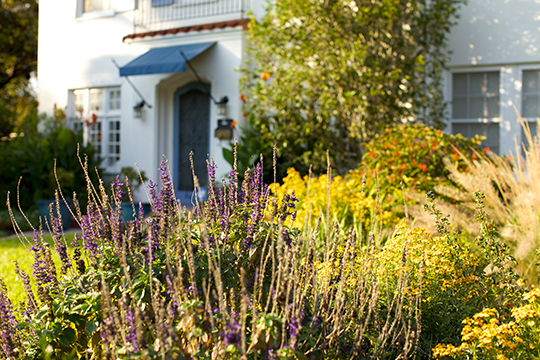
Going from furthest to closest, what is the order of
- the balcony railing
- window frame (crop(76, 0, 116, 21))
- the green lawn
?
window frame (crop(76, 0, 116, 21)) < the balcony railing < the green lawn

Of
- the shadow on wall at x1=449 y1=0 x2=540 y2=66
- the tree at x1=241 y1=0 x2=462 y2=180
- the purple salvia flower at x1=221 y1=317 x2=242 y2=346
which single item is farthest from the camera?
the shadow on wall at x1=449 y1=0 x2=540 y2=66

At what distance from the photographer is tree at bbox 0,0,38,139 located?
1452 cm

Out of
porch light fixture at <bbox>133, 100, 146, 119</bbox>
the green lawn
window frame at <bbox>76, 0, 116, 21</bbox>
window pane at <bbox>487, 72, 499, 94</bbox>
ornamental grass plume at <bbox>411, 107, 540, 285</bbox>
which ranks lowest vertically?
the green lawn

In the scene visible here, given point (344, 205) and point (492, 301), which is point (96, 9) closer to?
point (344, 205)

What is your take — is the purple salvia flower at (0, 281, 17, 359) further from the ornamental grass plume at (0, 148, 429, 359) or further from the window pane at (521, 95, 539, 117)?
the window pane at (521, 95, 539, 117)

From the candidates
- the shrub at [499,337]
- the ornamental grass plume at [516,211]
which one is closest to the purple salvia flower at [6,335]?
the shrub at [499,337]

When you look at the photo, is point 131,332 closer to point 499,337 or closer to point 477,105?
point 499,337

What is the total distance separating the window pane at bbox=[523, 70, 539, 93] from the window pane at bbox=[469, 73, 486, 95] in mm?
599

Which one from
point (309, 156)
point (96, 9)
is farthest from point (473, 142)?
point (96, 9)

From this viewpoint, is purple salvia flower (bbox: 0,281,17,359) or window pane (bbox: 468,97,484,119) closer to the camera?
purple salvia flower (bbox: 0,281,17,359)

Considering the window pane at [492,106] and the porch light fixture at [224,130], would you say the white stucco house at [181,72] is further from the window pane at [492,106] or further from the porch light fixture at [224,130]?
the porch light fixture at [224,130]

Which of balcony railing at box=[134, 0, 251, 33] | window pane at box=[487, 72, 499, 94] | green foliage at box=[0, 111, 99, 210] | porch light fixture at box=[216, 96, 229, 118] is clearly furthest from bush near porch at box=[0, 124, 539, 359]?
balcony railing at box=[134, 0, 251, 33]

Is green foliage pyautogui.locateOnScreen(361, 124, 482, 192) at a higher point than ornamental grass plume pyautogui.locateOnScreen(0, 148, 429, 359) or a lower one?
higher

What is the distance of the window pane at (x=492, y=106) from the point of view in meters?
7.45
